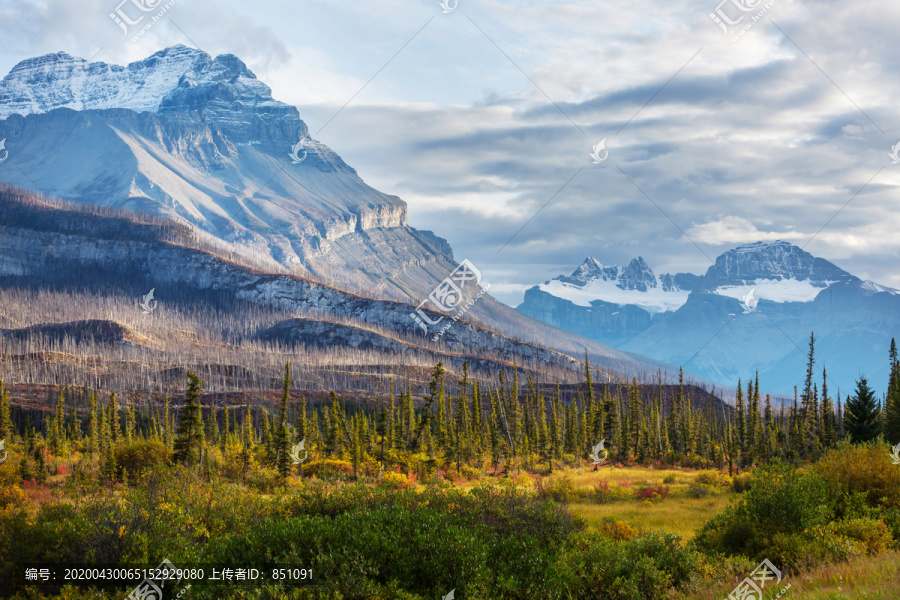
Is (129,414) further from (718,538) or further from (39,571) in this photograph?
(718,538)

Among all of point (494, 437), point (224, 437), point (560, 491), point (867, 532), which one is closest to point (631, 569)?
point (867, 532)

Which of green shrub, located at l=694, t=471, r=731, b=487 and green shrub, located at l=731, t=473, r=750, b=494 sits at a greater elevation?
green shrub, located at l=731, t=473, r=750, b=494

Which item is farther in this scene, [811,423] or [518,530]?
[811,423]

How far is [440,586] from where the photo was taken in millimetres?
18266

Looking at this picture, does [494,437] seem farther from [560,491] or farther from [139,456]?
[139,456]

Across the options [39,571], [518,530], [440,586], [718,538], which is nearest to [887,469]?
[718,538]

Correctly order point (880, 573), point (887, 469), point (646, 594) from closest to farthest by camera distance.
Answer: point (880, 573)
point (646, 594)
point (887, 469)

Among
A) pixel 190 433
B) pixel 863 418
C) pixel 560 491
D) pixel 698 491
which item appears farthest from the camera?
pixel 863 418

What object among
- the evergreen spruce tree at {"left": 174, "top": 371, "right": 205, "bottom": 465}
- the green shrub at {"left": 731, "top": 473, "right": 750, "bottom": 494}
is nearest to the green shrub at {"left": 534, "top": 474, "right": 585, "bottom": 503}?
the green shrub at {"left": 731, "top": 473, "right": 750, "bottom": 494}

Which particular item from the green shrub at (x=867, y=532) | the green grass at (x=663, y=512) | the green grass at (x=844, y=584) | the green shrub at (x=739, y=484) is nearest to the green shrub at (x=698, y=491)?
the green grass at (x=663, y=512)

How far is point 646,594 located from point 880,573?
633cm

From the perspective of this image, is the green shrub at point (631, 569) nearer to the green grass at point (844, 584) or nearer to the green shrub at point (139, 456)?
the green grass at point (844, 584)

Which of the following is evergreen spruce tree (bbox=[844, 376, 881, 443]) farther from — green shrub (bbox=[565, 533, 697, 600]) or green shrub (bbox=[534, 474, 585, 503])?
green shrub (bbox=[565, 533, 697, 600])

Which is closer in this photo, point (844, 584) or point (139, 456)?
point (844, 584)
